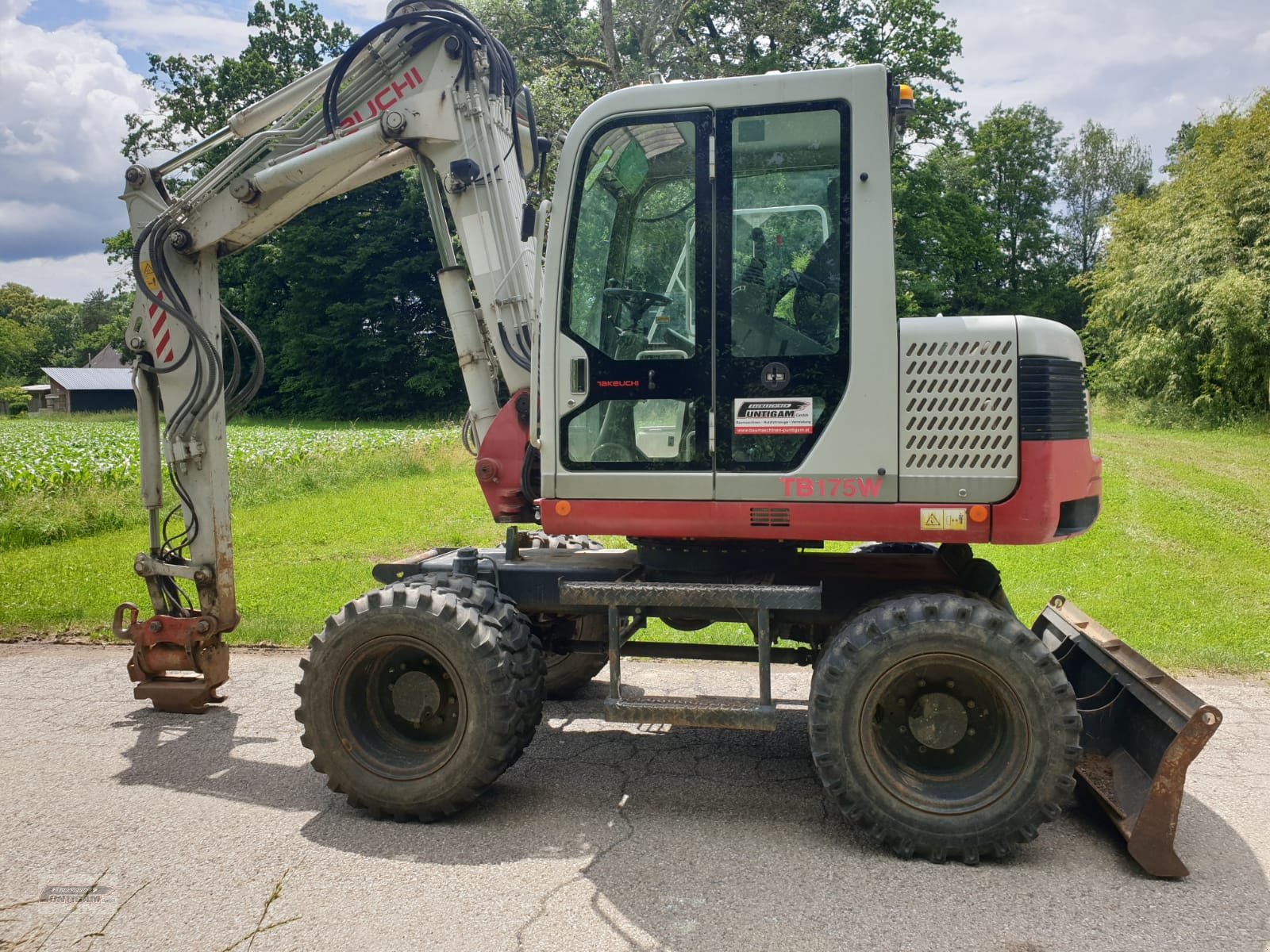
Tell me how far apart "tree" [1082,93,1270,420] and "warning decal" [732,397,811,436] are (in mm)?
24684

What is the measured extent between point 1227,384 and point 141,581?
26103 mm

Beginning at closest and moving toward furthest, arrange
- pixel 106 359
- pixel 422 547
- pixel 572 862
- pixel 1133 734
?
1. pixel 572 862
2. pixel 1133 734
3. pixel 422 547
4. pixel 106 359

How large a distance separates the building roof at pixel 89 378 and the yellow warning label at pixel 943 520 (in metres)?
77.8

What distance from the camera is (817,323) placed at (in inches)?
174

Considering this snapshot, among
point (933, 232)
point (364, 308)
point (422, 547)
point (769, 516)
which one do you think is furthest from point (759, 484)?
point (364, 308)

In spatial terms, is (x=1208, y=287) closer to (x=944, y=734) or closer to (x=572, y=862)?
(x=944, y=734)

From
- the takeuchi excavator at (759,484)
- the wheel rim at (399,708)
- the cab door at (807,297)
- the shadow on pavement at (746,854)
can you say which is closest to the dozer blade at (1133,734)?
the takeuchi excavator at (759,484)

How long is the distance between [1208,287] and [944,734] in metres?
25.9

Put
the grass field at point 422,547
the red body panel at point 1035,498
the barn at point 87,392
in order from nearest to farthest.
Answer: the red body panel at point 1035,498 → the grass field at point 422,547 → the barn at point 87,392

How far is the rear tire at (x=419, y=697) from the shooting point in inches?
181

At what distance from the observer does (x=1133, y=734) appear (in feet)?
15.1

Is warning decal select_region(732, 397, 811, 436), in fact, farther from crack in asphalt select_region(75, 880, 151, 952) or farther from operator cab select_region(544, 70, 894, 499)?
crack in asphalt select_region(75, 880, 151, 952)

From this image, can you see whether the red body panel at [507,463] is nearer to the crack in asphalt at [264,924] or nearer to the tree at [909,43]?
the crack in asphalt at [264,924]

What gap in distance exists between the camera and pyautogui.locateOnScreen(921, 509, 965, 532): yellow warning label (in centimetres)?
435
